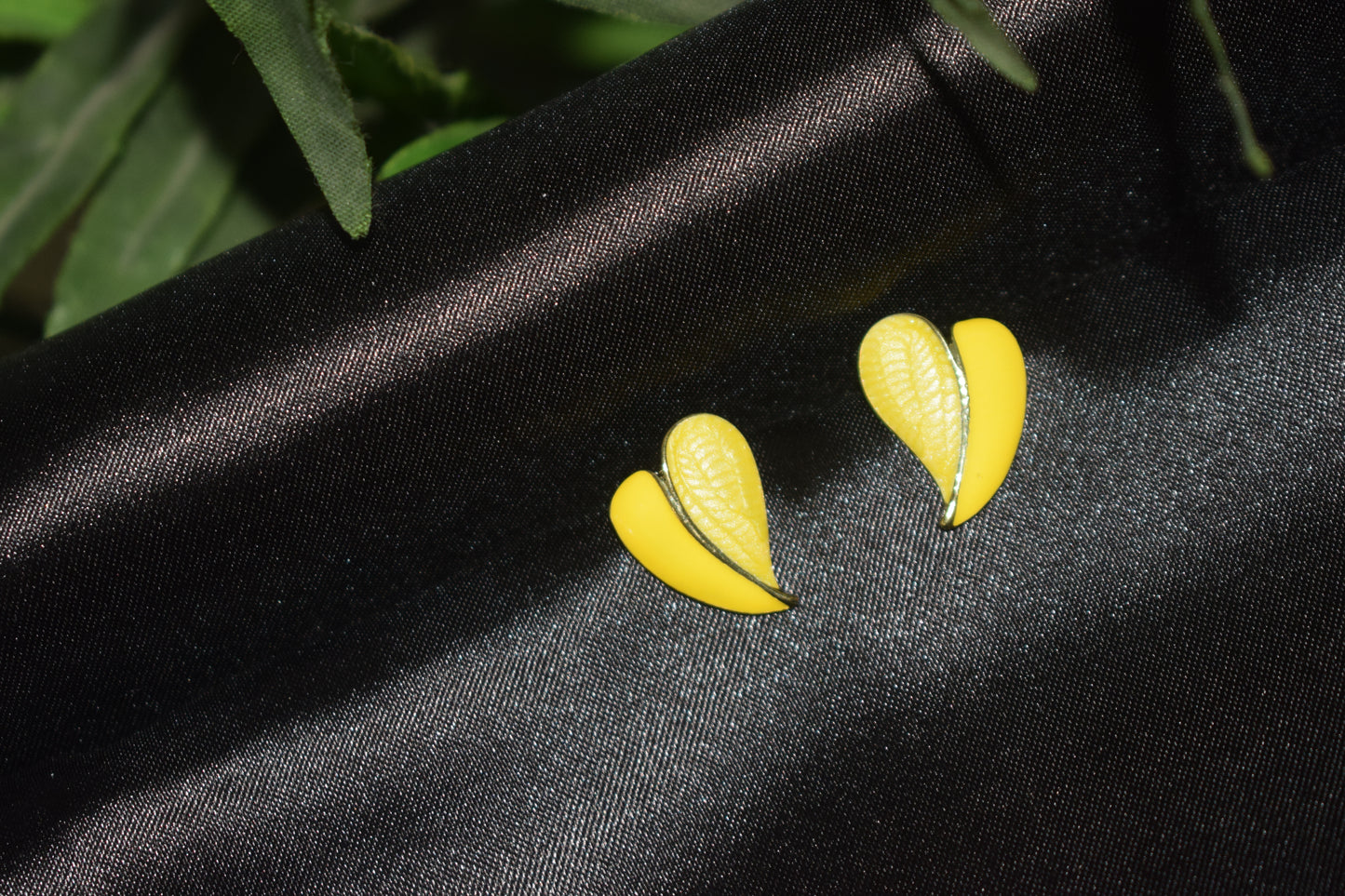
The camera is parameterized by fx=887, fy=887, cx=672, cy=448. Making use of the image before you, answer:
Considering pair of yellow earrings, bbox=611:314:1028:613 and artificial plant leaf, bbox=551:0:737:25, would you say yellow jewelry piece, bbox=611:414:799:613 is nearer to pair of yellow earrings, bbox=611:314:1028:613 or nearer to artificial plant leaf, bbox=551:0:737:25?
pair of yellow earrings, bbox=611:314:1028:613

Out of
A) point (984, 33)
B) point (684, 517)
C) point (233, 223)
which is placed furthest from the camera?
point (233, 223)

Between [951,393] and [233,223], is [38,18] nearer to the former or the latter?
[233,223]

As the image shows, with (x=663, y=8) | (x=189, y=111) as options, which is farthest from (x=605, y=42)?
(x=189, y=111)

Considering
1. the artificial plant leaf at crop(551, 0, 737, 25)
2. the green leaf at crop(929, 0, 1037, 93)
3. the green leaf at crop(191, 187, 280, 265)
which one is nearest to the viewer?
the green leaf at crop(929, 0, 1037, 93)

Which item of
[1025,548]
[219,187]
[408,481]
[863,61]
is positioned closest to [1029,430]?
[1025,548]

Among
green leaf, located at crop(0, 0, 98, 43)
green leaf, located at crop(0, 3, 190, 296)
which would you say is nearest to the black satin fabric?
green leaf, located at crop(0, 3, 190, 296)

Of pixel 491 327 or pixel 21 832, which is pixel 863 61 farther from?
pixel 21 832

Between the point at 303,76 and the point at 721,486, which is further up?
the point at 303,76
